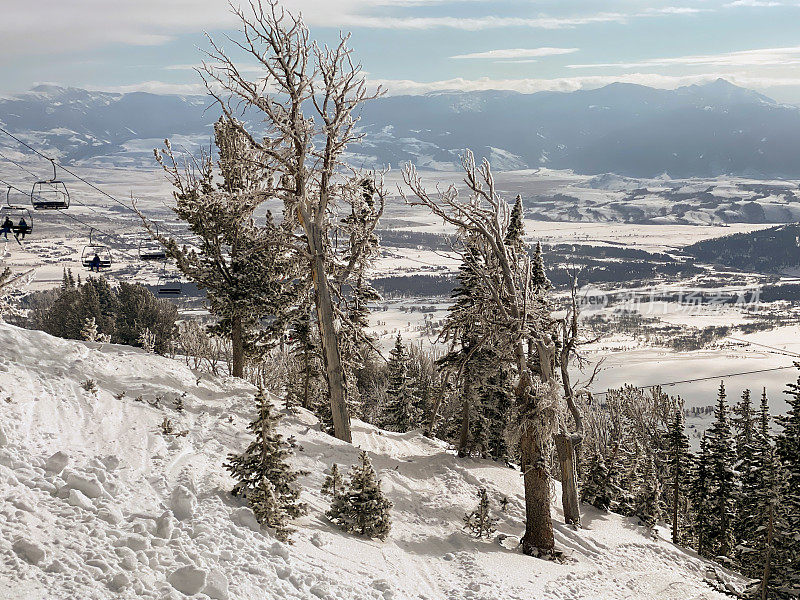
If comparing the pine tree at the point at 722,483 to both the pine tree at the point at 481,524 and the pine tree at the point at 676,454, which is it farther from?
the pine tree at the point at 481,524

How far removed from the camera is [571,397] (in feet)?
60.0

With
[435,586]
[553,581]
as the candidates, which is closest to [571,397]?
[553,581]

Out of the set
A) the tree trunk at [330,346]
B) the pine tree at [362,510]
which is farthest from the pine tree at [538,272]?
the pine tree at [362,510]

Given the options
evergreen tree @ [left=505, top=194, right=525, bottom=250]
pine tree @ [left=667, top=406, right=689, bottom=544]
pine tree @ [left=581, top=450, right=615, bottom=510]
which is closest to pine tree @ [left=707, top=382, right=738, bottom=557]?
pine tree @ [left=667, top=406, right=689, bottom=544]

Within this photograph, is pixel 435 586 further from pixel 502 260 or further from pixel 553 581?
pixel 502 260

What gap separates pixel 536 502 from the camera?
1537cm

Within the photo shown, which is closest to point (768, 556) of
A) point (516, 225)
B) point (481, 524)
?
point (481, 524)

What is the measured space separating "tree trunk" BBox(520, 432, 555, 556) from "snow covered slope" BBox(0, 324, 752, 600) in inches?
21.5

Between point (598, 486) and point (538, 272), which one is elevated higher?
point (538, 272)

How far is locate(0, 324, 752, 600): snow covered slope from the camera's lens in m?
8.28

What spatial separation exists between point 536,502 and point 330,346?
8961 millimetres

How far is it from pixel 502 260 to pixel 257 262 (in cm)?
1023

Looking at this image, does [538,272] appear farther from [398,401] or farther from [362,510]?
[398,401]

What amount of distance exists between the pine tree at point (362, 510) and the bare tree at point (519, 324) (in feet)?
14.3
